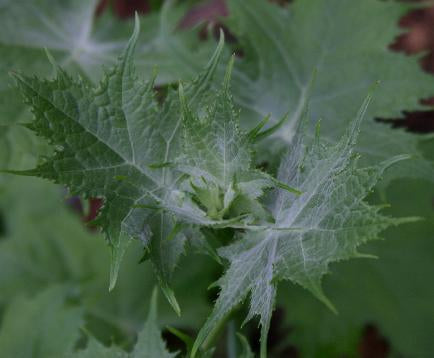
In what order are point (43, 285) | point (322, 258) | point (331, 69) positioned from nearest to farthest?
point (322, 258) < point (331, 69) < point (43, 285)

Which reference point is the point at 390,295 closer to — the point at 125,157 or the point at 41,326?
the point at 41,326

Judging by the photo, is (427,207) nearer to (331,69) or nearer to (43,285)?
(331,69)

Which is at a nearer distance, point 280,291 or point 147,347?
point 147,347

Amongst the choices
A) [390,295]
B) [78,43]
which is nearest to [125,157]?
[78,43]

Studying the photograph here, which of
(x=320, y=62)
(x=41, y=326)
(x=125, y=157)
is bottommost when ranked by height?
(x=41, y=326)

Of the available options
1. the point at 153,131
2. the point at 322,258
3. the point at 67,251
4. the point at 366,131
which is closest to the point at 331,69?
the point at 366,131

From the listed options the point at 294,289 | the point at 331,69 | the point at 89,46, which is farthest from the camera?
the point at 294,289

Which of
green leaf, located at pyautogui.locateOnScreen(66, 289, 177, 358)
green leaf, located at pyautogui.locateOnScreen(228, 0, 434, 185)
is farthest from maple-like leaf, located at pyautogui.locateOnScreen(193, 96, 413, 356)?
green leaf, located at pyautogui.locateOnScreen(228, 0, 434, 185)
